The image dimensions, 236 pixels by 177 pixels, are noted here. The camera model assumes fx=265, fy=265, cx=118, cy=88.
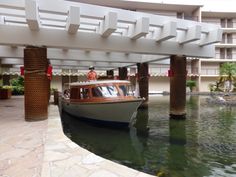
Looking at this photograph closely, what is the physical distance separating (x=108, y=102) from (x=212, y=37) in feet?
19.9

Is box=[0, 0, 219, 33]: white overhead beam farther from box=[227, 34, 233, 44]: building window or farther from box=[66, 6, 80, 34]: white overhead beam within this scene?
box=[227, 34, 233, 44]: building window

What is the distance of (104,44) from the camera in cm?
1184

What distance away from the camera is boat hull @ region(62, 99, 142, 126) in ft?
38.3

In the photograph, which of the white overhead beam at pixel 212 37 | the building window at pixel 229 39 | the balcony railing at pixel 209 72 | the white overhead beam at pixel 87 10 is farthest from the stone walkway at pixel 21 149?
the building window at pixel 229 39

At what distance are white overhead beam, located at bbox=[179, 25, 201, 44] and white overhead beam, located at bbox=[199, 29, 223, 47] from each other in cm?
122

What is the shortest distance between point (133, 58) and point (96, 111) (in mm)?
7524

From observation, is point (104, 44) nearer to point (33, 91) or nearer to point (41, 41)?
point (41, 41)

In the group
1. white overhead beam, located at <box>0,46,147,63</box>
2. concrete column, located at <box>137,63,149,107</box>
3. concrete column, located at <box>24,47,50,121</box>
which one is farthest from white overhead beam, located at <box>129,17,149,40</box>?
concrete column, located at <box>137,63,149,107</box>

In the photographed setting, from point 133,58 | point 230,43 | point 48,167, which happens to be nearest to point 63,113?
point 133,58

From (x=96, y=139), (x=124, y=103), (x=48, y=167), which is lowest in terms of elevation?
(x=96, y=139)

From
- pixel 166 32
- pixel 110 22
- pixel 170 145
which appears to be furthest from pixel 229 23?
pixel 170 145

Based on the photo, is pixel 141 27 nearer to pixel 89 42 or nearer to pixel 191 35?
pixel 89 42

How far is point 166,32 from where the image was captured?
11.6m

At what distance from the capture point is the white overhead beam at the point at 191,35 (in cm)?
1197
